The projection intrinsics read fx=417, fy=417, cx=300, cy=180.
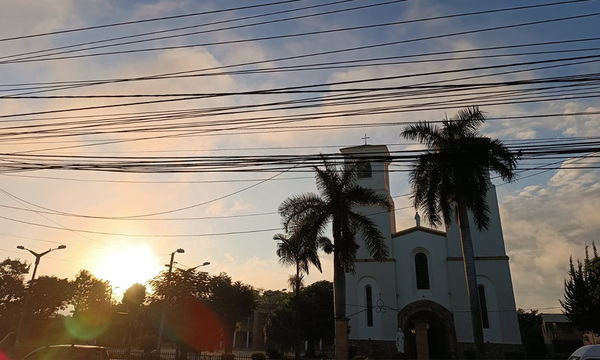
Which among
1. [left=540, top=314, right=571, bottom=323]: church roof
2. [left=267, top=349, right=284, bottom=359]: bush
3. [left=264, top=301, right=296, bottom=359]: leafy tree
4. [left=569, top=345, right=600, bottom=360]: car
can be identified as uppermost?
[left=540, top=314, right=571, bottom=323]: church roof

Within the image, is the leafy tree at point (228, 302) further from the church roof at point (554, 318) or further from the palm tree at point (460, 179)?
the church roof at point (554, 318)

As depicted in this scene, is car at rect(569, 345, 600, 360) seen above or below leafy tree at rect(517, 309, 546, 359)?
below

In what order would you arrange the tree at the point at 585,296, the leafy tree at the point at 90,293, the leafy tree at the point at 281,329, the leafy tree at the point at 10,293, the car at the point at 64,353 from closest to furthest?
1. the car at the point at 64,353
2. the tree at the point at 585,296
3. the leafy tree at the point at 281,329
4. the leafy tree at the point at 10,293
5. the leafy tree at the point at 90,293

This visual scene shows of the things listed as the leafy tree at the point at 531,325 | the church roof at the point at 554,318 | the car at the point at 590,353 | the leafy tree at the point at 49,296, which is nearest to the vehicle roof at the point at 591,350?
the car at the point at 590,353

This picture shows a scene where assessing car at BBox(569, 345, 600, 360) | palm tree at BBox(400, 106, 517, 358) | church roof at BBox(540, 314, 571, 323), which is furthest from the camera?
church roof at BBox(540, 314, 571, 323)

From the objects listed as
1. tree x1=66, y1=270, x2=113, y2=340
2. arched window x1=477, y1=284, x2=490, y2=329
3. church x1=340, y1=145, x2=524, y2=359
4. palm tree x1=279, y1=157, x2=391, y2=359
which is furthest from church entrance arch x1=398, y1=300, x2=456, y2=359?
tree x1=66, y1=270, x2=113, y2=340

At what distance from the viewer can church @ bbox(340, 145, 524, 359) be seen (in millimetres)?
30828

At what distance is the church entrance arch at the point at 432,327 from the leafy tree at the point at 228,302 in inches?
593

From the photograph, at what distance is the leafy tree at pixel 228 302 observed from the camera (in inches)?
1480

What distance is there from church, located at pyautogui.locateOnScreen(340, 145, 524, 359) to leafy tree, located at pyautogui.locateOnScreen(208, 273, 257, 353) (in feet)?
36.3

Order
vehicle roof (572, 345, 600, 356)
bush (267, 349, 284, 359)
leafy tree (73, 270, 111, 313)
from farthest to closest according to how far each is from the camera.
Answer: leafy tree (73, 270, 111, 313), bush (267, 349, 284, 359), vehicle roof (572, 345, 600, 356)

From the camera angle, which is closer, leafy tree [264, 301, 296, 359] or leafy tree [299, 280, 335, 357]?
leafy tree [264, 301, 296, 359]

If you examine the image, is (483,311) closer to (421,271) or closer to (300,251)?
(421,271)

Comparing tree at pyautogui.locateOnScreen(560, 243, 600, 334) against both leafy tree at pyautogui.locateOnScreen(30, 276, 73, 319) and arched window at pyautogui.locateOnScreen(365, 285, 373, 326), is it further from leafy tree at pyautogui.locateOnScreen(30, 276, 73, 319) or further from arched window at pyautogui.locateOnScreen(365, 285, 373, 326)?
leafy tree at pyautogui.locateOnScreen(30, 276, 73, 319)
